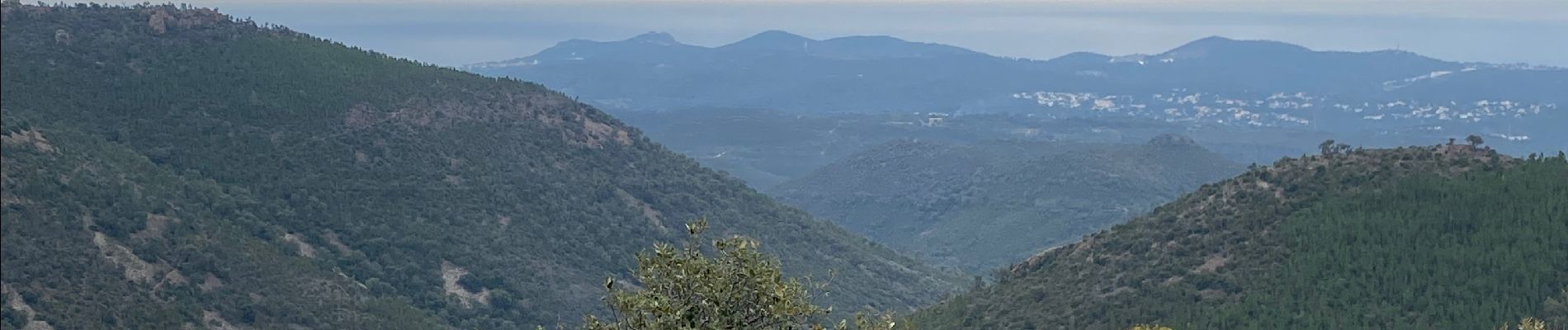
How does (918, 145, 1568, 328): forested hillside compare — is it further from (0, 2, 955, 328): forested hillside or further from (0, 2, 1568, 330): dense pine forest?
(0, 2, 955, 328): forested hillside

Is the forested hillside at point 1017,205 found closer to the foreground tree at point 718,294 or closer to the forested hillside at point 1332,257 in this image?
Result: the forested hillside at point 1332,257

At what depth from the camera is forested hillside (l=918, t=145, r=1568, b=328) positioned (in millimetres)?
53531

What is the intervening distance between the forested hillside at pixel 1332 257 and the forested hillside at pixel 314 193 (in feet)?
72.7

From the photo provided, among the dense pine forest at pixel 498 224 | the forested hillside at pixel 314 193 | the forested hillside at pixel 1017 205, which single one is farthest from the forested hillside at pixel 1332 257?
the forested hillside at pixel 1017 205

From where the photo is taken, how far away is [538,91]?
106 m

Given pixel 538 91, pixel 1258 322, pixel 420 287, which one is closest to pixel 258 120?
pixel 420 287

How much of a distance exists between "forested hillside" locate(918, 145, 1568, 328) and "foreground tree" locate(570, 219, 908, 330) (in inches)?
1262

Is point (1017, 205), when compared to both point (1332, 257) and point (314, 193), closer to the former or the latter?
point (314, 193)

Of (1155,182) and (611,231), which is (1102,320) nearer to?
(611,231)

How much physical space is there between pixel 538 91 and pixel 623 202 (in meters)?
10.9

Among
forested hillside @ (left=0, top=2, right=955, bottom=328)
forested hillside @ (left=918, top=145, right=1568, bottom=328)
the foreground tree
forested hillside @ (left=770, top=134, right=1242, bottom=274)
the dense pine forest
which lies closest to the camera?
the foreground tree

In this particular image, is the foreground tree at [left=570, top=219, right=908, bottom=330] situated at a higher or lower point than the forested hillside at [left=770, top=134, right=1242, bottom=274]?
higher

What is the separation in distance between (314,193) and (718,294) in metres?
58.4

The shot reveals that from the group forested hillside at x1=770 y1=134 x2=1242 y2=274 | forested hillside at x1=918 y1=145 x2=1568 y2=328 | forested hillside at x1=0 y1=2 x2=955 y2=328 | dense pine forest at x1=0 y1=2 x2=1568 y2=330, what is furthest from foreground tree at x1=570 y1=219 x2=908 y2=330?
forested hillside at x1=770 y1=134 x2=1242 y2=274
